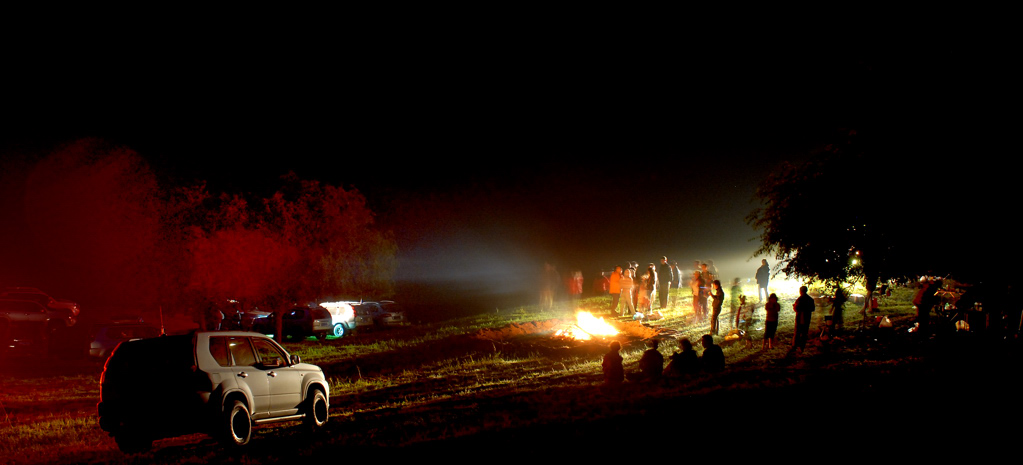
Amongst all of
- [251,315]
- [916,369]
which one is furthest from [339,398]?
[251,315]

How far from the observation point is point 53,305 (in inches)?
1071

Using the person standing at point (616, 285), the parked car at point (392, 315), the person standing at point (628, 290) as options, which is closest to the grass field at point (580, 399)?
the person standing at point (628, 290)

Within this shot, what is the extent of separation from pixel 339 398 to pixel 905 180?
1213 centimetres

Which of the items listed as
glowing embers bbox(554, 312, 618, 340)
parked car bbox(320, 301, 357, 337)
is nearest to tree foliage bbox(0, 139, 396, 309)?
parked car bbox(320, 301, 357, 337)

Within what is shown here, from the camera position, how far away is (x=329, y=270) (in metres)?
26.1

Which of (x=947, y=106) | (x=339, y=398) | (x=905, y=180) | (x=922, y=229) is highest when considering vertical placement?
(x=947, y=106)

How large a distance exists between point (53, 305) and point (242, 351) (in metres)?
23.9

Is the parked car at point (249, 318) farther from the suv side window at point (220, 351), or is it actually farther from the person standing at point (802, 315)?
the person standing at point (802, 315)

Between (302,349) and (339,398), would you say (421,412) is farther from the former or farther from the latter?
(302,349)

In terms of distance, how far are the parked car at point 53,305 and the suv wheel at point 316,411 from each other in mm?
20010

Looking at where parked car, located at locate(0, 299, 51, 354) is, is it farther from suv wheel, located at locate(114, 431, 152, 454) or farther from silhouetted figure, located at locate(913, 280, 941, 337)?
silhouetted figure, located at locate(913, 280, 941, 337)

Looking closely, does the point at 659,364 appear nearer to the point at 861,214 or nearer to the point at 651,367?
the point at 651,367

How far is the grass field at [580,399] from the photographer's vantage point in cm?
736

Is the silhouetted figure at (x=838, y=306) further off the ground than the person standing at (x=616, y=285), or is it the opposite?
the person standing at (x=616, y=285)
